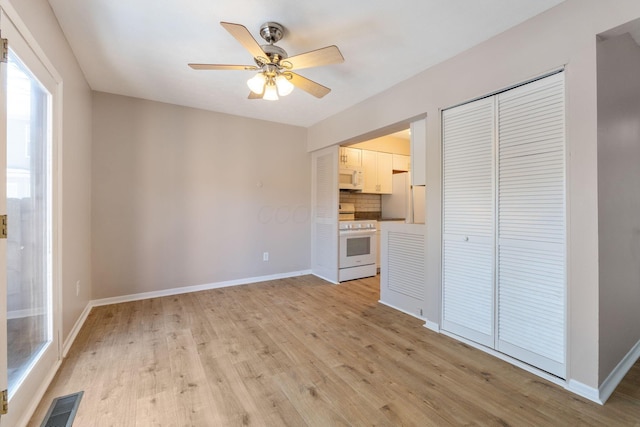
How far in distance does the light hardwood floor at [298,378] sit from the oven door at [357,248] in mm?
1343

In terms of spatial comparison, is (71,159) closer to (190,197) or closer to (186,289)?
(190,197)

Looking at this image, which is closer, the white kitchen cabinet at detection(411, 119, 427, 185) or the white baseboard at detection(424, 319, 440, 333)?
the white baseboard at detection(424, 319, 440, 333)

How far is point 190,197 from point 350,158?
252 cm

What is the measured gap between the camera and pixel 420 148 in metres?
2.88

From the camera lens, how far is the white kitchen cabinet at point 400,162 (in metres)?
5.28

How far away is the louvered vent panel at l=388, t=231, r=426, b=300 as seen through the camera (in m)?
2.88

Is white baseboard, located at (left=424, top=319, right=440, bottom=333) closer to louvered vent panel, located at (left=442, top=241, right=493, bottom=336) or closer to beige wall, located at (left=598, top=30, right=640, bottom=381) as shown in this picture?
louvered vent panel, located at (left=442, top=241, right=493, bottom=336)

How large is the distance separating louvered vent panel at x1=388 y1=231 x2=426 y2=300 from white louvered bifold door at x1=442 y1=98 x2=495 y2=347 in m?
0.32

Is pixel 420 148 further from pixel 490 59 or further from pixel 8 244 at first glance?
pixel 8 244

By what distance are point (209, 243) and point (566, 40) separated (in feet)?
13.5

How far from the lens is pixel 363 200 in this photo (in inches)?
213

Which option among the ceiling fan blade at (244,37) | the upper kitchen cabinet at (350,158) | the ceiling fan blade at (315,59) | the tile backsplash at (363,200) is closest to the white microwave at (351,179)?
the upper kitchen cabinet at (350,158)

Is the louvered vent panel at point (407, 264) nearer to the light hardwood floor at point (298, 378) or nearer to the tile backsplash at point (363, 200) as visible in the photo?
the light hardwood floor at point (298, 378)

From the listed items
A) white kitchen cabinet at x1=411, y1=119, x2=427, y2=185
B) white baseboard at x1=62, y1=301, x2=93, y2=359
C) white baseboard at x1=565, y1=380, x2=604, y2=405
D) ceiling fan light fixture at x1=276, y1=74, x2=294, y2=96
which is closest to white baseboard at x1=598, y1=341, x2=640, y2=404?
white baseboard at x1=565, y1=380, x2=604, y2=405
